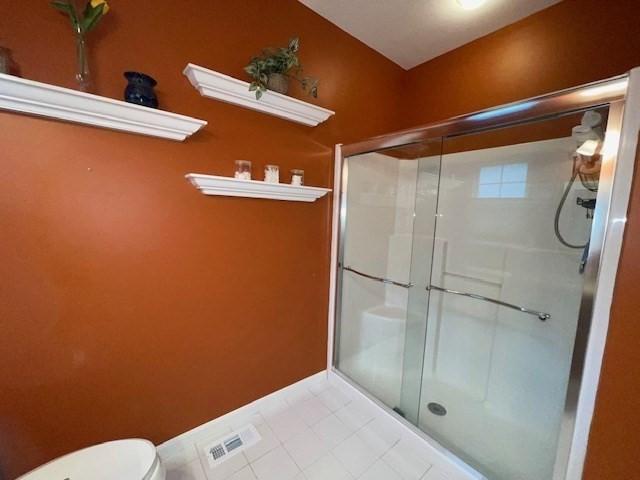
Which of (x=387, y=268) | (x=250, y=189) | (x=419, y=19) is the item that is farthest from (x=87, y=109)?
(x=387, y=268)

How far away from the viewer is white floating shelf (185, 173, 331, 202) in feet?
3.65

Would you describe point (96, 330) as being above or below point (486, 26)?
below

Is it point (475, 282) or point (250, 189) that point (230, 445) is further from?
point (475, 282)

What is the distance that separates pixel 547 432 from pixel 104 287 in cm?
225

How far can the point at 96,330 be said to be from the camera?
39.5 inches

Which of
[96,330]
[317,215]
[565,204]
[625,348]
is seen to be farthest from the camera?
[317,215]

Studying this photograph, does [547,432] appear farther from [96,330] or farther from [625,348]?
[96,330]

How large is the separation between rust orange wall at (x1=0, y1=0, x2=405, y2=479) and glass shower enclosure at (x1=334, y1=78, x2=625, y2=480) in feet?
1.95

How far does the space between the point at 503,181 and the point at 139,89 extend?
1980 mm

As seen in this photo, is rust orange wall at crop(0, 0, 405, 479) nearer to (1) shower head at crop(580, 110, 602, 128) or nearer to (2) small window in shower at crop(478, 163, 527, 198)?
(2) small window in shower at crop(478, 163, 527, 198)

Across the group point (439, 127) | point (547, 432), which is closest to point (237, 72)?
point (439, 127)

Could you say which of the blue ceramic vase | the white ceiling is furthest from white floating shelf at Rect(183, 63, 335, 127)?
the white ceiling

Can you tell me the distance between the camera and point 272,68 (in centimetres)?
118

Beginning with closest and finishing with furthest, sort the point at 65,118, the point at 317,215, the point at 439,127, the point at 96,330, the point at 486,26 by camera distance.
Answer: the point at 65,118 < the point at 96,330 < the point at 439,127 < the point at 486,26 < the point at 317,215
